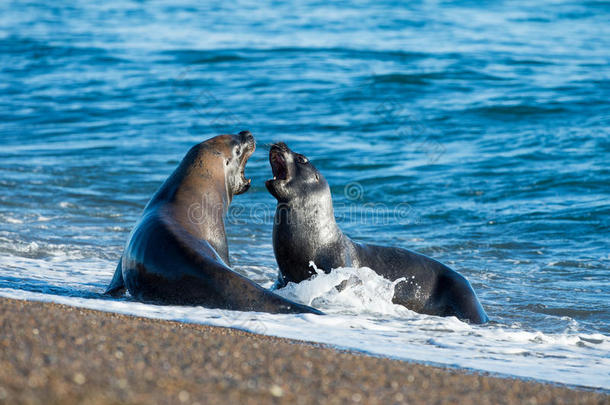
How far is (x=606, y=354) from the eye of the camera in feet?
18.2

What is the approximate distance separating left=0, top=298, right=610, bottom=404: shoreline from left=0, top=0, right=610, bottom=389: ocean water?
69cm

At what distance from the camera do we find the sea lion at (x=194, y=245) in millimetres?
5762

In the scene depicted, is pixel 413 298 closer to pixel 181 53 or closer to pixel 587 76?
pixel 587 76

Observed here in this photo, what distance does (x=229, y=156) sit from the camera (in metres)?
7.56

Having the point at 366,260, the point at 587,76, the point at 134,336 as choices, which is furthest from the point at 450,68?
the point at 134,336

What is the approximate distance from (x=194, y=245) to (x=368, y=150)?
929 centimetres

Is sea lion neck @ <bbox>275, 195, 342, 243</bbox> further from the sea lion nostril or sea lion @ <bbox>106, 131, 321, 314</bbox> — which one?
the sea lion nostril

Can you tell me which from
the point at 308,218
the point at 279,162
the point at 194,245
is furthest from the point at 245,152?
the point at 194,245

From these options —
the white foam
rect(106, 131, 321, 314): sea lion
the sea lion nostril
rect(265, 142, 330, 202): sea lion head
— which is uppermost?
the sea lion nostril

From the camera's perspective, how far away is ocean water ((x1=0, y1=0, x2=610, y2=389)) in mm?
6297

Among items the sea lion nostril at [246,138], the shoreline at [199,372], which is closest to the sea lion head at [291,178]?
the sea lion nostril at [246,138]

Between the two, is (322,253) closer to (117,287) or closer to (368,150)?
(117,287)

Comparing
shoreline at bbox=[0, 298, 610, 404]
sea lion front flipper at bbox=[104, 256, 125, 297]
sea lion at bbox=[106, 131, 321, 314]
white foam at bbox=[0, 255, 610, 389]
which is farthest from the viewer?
sea lion front flipper at bbox=[104, 256, 125, 297]

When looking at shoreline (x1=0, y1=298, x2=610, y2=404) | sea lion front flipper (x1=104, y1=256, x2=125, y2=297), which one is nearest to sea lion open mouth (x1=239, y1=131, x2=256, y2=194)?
sea lion front flipper (x1=104, y1=256, x2=125, y2=297)
